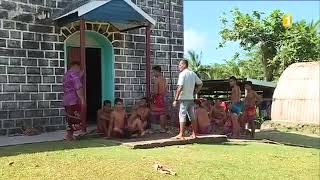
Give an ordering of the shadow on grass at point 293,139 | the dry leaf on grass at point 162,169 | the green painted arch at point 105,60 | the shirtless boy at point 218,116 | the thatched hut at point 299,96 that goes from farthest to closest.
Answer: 1. the thatched hut at point 299,96
2. the green painted arch at point 105,60
3. the shirtless boy at point 218,116
4. the shadow on grass at point 293,139
5. the dry leaf on grass at point 162,169

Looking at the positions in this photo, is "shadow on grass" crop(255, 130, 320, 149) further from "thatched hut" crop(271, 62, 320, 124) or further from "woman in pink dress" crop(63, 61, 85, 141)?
"woman in pink dress" crop(63, 61, 85, 141)

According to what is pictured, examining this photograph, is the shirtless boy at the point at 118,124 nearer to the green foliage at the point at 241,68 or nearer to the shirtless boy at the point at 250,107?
the shirtless boy at the point at 250,107

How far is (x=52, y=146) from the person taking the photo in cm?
875

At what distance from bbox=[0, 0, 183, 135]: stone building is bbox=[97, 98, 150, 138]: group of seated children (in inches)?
62.6

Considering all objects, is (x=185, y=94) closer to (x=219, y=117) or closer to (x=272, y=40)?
(x=219, y=117)

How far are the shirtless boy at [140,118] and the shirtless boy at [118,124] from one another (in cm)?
16

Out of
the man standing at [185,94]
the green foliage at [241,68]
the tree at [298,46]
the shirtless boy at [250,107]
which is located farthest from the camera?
the green foliage at [241,68]

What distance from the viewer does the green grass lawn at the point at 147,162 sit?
675 centimetres

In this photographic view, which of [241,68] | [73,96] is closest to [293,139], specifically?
[73,96]

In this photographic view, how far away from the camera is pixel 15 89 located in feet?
34.8

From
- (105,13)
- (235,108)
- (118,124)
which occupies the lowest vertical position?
(118,124)

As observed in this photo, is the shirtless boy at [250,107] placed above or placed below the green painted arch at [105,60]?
below

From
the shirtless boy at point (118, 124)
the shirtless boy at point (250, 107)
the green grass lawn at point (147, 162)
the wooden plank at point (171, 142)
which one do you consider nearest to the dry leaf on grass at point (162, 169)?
the green grass lawn at point (147, 162)

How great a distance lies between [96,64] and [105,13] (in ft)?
7.87
